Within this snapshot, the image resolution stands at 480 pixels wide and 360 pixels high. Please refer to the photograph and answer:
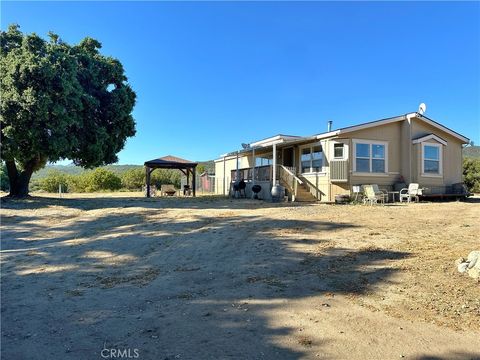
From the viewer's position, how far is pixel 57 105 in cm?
1514

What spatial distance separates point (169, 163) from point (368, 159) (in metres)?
12.4

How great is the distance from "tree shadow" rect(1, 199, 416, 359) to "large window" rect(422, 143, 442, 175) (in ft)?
36.8

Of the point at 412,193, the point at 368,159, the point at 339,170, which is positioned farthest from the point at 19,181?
the point at 412,193

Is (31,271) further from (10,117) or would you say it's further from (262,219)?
(10,117)

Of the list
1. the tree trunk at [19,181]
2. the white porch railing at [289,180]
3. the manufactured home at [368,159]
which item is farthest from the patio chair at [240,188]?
the tree trunk at [19,181]

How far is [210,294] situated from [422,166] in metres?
15.8

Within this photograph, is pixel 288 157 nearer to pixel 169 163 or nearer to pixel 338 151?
pixel 338 151

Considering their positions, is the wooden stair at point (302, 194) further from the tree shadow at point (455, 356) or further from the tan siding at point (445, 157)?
the tree shadow at point (455, 356)

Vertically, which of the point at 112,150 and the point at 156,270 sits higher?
the point at 112,150

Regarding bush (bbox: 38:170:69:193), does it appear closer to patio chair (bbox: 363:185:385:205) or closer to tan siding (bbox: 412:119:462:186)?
patio chair (bbox: 363:185:385:205)

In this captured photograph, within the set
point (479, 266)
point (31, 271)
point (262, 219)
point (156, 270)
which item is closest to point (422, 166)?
point (262, 219)

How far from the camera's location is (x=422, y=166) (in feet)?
59.0

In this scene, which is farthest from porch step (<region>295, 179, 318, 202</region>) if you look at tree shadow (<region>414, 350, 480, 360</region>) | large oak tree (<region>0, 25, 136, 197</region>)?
tree shadow (<region>414, 350, 480, 360</region>)

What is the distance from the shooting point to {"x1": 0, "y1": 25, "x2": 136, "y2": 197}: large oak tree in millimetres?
14875
